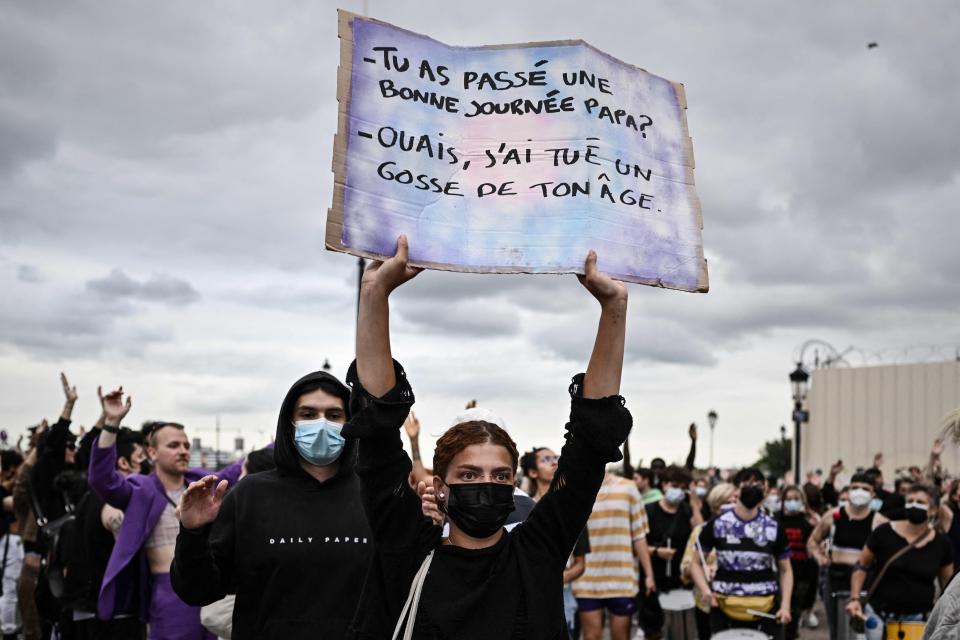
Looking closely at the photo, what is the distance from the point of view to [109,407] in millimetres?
7375

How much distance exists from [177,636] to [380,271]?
12.5ft

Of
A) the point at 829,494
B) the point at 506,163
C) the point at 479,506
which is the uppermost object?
the point at 506,163

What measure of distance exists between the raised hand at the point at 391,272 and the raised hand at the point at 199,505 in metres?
1.39

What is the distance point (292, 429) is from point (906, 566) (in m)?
6.96

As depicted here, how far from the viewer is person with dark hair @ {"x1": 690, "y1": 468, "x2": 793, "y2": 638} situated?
31.1 ft

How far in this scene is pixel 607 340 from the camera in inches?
132

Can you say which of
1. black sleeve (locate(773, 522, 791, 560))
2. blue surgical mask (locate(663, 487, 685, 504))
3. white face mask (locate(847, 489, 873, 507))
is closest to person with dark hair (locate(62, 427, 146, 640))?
black sleeve (locate(773, 522, 791, 560))

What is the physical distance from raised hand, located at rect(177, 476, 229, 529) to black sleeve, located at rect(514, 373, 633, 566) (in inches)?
58.8

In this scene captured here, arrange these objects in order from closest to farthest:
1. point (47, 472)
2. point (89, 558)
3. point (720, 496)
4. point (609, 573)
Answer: point (89, 558) → point (609, 573) → point (47, 472) → point (720, 496)

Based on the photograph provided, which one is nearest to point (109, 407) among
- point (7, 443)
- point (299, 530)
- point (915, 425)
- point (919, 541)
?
point (299, 530)

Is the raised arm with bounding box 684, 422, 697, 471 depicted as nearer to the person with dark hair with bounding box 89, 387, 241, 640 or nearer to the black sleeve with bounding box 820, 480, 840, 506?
the black sleeve with bounding box 820, 480, 840, 506

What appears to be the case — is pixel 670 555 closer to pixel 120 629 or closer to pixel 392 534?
pixel 120 629

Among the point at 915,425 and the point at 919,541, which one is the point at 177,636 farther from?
the point at 915,425

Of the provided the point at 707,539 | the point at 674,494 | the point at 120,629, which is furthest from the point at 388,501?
the point at 674,494
